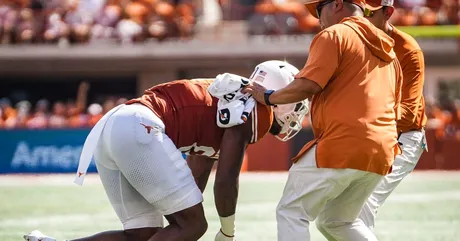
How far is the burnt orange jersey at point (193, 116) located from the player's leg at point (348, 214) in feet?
2.11

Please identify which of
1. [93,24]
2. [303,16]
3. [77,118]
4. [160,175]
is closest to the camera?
[160,175]

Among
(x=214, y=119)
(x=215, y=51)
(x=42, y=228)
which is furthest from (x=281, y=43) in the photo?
(x=214, y=119)

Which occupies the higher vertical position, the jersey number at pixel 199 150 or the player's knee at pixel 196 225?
the jersey number at pixel 199 150

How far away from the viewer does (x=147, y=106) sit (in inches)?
223

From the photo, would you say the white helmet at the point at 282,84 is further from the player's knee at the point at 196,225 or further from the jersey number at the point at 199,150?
the player's knee at the point at 196,225

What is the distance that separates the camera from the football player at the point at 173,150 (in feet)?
17.9

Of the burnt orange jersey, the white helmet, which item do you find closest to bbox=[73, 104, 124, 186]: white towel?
the burnt orange jersey

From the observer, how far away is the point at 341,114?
17.5ft

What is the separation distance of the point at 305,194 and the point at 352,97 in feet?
2.11

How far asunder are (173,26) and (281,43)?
3030 millimetres

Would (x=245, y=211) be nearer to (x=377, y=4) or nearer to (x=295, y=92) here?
(x=377, y=4)

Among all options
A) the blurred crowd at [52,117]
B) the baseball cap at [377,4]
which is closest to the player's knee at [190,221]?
the baseball cap at [377,4]

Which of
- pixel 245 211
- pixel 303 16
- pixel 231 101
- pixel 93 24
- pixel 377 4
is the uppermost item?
pixel 377 4

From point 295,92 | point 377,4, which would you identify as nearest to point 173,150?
point 295,92
